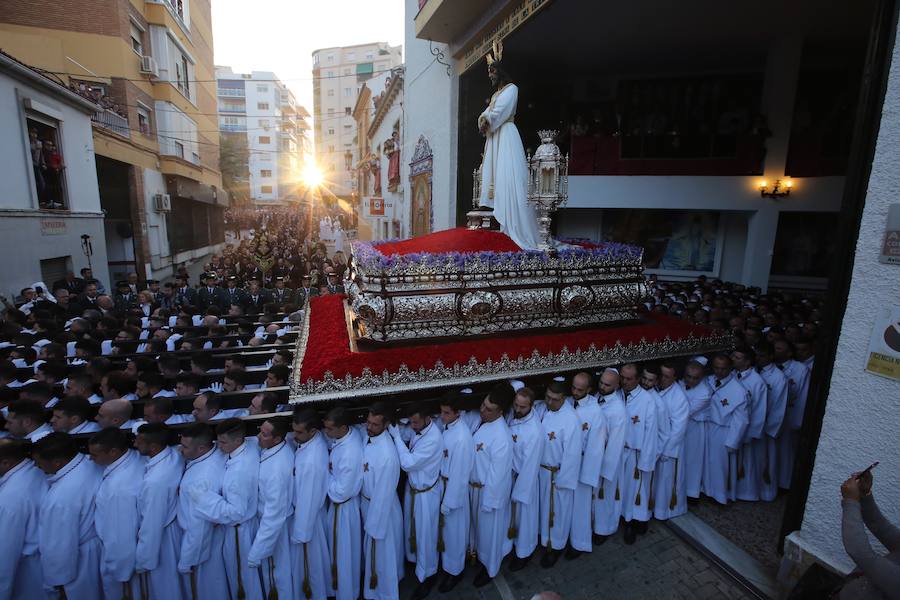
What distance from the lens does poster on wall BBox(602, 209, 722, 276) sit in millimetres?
13688

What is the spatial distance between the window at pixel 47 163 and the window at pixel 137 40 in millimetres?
6494

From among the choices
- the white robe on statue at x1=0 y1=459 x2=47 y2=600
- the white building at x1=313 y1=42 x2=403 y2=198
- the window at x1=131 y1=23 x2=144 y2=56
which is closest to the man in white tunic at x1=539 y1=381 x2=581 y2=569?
the white robe on statue at x1=0 y1=459 x2=47 y2=600

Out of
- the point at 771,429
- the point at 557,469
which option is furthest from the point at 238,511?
the point at 771,429

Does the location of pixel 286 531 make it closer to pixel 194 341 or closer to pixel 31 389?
pixel 31 389

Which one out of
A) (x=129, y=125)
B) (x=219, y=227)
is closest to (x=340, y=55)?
(x=219, y=227)

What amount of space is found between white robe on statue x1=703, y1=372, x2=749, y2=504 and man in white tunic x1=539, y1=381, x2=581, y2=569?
72.7 inches

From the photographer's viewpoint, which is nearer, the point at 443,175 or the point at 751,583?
the point at 751,583

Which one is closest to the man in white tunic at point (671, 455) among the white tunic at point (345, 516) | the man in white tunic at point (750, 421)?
the man in white tunic at point (750, 421)

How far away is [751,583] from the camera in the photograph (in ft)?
12.4

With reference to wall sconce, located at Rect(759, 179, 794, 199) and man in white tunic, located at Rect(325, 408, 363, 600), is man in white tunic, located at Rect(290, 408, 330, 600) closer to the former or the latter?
man in white tunic, located at Rect(325, 408, 363, 600)

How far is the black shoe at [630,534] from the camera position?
14.3 ft

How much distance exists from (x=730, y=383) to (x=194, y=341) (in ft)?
22.1

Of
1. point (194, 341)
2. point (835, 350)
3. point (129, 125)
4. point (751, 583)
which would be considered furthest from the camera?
point (129, 125)

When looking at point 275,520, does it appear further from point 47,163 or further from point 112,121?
point 112,121
